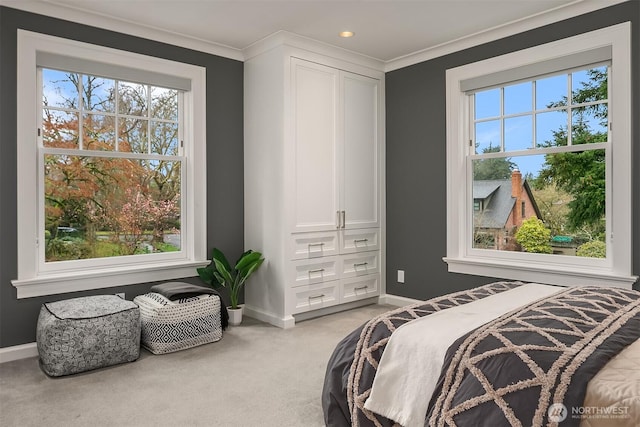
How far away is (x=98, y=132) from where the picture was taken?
3.66 metres

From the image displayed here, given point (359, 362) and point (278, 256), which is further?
point (278, 256)

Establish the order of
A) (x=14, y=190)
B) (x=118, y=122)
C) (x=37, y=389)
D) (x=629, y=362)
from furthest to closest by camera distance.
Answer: (x=118, y=122)
(x=14, y=190)
(x=37, y=389)
(x=629, y=362)

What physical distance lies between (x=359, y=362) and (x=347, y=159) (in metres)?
2.82

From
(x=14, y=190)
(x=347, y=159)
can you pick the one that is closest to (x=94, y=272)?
(x=14, y=190)

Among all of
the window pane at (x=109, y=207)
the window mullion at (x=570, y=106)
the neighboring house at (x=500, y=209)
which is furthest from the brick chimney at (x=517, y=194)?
the window pane at (x=109, y=207)

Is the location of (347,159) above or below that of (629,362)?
above

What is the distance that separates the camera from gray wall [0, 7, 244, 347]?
10.3 ft

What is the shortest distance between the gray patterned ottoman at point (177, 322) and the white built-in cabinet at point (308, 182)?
68cm

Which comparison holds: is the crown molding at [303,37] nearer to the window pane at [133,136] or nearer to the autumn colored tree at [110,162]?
the autumn colored tree at [110,162]

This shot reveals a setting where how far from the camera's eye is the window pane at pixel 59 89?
11.2 feet

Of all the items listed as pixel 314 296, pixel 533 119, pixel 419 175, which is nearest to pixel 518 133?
pixel 533 119

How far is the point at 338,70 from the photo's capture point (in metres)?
4.38

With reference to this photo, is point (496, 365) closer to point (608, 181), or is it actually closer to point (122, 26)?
point (608, 181)

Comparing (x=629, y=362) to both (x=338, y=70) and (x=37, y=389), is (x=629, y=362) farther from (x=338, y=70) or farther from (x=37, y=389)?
(x=338, y=70)
